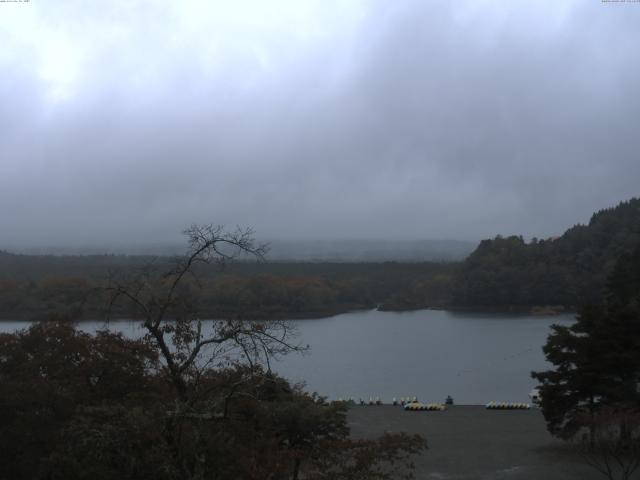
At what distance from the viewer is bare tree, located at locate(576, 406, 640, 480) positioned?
376 inches

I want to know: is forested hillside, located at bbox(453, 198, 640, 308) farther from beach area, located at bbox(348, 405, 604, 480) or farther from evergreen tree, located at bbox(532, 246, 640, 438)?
evergreen tree, located at bbox(532, 246, 640, 438)

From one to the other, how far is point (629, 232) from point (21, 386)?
168 ft

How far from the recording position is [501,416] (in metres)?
16.9

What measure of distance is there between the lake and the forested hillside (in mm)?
3645

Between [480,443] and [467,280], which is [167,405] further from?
[467,280]

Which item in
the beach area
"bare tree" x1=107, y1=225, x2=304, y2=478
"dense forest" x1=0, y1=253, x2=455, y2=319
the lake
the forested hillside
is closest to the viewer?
"bare tree" x1=107, y1=225, x2=304, y2=478

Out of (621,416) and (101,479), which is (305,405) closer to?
(101,479)

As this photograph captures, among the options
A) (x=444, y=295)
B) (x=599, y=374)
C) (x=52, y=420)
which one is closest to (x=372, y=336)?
(x=444, y=295)

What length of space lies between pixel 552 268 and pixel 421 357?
25007mm

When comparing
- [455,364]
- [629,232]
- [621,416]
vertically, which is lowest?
[455,364]

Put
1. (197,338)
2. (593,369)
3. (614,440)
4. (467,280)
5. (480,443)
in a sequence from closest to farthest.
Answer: (197,338), (614,440), (593,369), (480,443), (467,280)

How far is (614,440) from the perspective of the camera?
1066cm

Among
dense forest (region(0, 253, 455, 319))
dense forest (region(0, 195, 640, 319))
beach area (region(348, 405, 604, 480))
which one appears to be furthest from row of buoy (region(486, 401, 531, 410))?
dense forest (region(0, 195, 640, 319))

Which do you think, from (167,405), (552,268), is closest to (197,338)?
(167,405)
